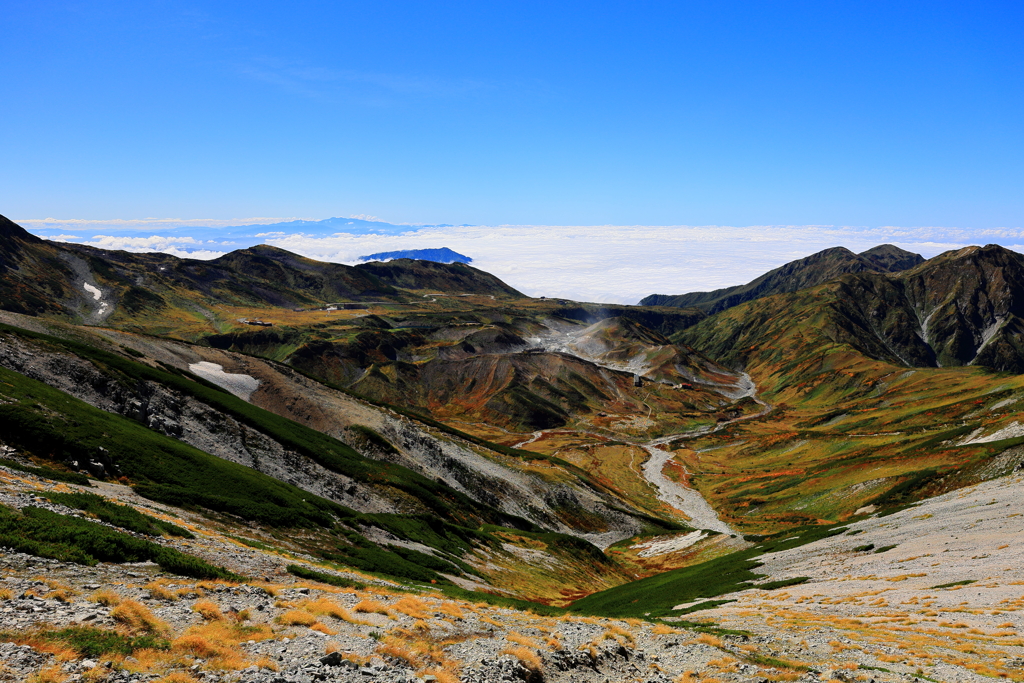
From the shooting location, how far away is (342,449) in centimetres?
7369

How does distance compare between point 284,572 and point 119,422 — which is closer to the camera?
point 284,572

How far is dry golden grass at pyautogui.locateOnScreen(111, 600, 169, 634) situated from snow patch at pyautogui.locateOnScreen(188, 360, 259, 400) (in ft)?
262

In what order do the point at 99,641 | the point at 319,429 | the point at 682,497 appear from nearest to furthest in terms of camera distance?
Answer: 1. the point at 99,641
2. the point at 319,429
3. the point at 682,497

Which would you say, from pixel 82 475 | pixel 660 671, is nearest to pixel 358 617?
pixel 660 671

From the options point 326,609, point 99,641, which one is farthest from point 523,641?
point 99,641

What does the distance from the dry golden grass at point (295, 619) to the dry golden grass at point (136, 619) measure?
3.80m

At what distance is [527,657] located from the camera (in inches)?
758

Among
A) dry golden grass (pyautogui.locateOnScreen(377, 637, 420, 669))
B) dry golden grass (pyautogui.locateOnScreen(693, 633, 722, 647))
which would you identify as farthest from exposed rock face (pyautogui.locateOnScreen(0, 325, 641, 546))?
dry golden grass (pyautogui.locateOnScreen(377, 637, 420, 669))

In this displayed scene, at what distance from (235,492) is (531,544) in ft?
133

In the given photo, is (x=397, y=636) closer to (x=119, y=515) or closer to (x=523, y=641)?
(x=523, y=641)

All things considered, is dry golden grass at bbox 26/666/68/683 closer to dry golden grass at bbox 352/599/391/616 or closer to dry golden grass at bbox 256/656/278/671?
dry golden grass at bbox 256/656/278/671

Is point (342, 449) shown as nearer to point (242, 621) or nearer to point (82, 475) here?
point (82, 475)

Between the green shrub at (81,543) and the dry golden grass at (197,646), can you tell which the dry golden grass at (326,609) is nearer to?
the dry golden grass at (197,646)

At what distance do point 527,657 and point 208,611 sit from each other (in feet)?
38.1
